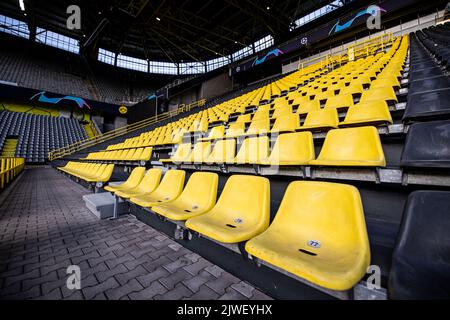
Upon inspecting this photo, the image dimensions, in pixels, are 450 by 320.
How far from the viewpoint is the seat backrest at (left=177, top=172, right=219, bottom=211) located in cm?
184

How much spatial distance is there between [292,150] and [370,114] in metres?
0.86

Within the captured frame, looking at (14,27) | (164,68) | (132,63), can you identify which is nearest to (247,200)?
(14,27)

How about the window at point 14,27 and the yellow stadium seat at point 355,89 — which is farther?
the window at point 14,27

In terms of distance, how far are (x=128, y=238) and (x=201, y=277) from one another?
1.10 metres

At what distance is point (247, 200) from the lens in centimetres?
154

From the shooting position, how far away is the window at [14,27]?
16953 millimetres

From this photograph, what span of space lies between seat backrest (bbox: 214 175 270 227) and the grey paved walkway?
439mm

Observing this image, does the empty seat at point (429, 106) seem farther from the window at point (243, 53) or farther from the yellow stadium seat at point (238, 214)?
the window at point (243, 53)

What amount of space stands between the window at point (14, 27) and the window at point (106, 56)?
19.6 feet

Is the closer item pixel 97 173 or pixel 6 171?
pixel 97 173

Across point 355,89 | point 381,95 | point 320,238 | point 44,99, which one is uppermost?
point 44,99

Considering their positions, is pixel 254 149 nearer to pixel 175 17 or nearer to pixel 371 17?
pixel 371 17

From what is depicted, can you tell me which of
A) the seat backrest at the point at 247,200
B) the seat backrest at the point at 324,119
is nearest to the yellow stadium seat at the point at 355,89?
the seat backrest at the point at 324,119
